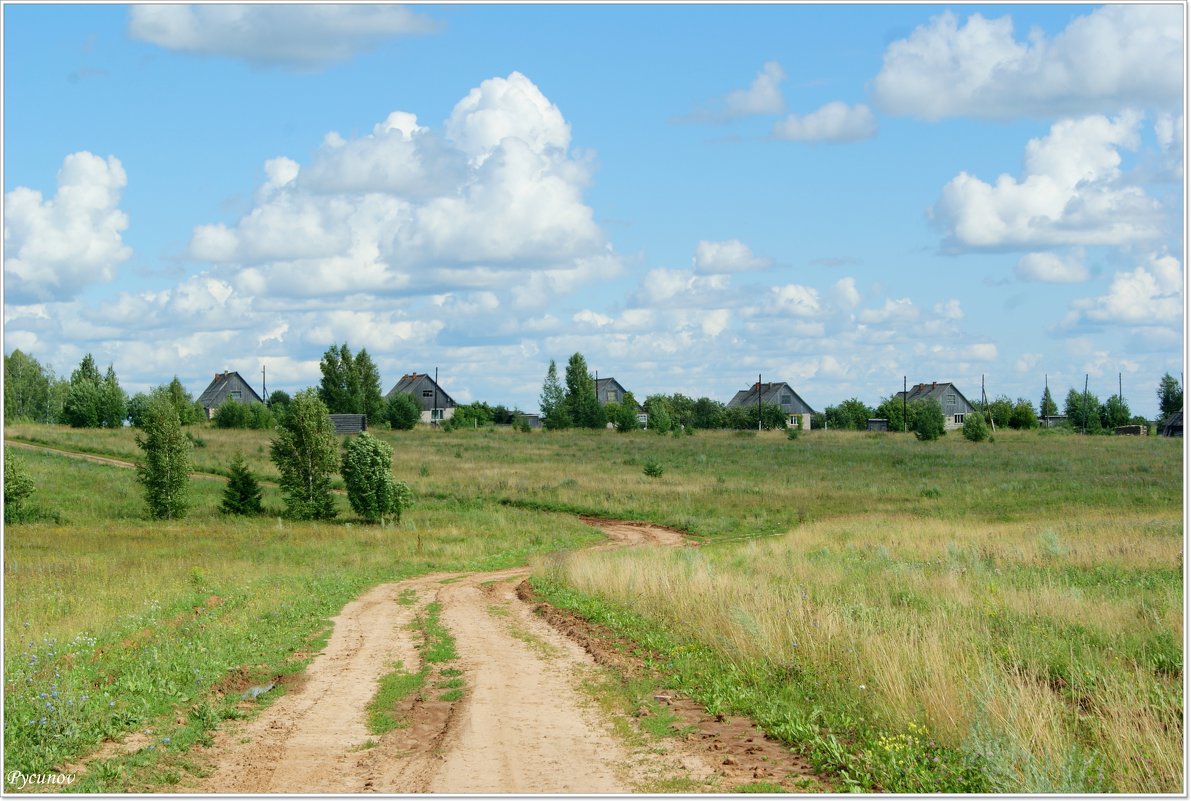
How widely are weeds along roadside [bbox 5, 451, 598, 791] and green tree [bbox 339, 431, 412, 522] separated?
2.96ft

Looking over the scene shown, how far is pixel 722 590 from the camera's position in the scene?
1527cm

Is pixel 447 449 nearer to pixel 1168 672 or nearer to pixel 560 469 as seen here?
pixel 560 469

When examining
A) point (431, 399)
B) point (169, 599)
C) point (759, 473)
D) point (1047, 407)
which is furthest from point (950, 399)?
point (169, 599)

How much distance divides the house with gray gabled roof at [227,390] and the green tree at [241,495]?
102 metres

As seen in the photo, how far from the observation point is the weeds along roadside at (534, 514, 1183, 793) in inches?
293

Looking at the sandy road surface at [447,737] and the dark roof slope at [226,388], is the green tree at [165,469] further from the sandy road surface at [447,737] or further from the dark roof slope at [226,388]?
the dark roof slope at [226,388]

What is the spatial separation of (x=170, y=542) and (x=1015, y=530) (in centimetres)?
2667

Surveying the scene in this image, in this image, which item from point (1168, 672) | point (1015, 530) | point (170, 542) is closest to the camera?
point (1168, 672)

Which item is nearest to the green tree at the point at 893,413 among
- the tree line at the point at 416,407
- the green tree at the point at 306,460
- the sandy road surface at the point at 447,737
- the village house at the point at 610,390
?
the tree line at the point at 416,407

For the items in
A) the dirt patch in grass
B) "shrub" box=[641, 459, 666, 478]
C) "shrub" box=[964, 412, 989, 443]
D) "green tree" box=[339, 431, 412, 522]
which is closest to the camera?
the dirt patch in grass

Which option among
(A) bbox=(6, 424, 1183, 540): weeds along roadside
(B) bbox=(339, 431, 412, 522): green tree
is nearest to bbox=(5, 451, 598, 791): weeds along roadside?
(B) bbox=(339, 431, 412, 522): green tree

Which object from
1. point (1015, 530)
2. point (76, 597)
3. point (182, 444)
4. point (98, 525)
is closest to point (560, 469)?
point (182, 444)

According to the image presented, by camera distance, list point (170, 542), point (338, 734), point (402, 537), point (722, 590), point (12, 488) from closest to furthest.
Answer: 1. point (338, 734)
2. point (722, 590)
3. point (170, 542)
4. point (402, 537)
5. point (12, 488)

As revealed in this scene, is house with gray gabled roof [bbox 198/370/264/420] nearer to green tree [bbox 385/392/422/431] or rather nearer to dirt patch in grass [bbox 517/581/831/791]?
green tree [bbox 385/392/422/431]
